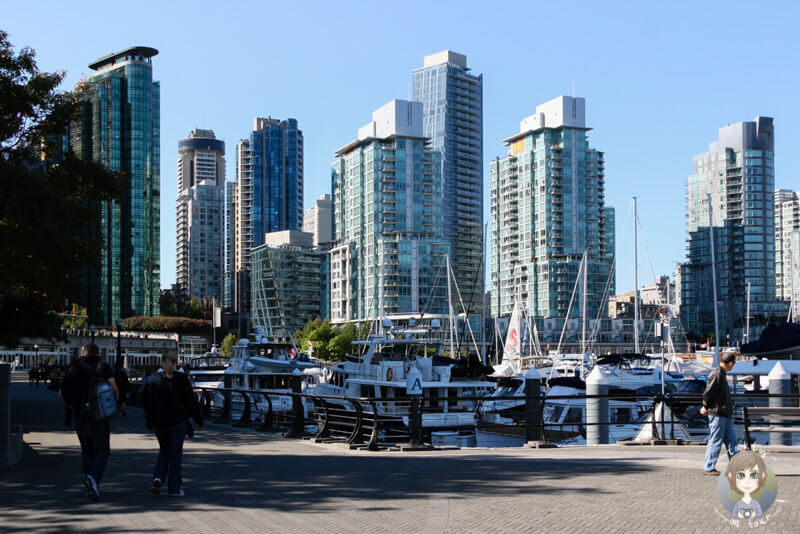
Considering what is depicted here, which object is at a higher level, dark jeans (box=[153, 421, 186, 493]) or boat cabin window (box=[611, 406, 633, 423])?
dark jeans (box=[153, 421, 186, 493])

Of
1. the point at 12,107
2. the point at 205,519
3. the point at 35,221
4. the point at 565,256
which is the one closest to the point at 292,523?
the point at 205,519

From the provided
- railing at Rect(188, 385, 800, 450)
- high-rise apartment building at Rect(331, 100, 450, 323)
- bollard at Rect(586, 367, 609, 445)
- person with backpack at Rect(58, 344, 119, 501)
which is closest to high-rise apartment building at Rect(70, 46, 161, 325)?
high-rise apartment building at Rect(331, 100, 450, 323)

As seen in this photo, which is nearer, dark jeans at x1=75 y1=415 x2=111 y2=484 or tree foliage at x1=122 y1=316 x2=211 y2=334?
dark jeans at x1=75 y1=415 x2=111 y2=484

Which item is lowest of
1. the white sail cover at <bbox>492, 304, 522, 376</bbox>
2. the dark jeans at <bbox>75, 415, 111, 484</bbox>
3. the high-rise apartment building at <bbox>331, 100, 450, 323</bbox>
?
the white sail cover at <bbox>492, 304, 522, 376</bbox>

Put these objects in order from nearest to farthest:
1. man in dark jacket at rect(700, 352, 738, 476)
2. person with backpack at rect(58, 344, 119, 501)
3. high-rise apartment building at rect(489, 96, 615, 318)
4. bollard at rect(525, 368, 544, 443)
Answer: person with backpack at rect(58, 344, 119, 501), man in dark jacket at rect(700, 352, 738, 476), bollard at rect(525, 368, 544, 443), high-rise apartment building at rect(489, 96, 615, 318)

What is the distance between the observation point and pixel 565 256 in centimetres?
18762

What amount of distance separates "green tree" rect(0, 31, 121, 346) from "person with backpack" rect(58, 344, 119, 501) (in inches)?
218

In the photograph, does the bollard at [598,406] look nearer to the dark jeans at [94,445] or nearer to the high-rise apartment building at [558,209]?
the dark jeans at [94,445]

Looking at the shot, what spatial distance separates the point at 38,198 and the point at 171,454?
722 centimetres

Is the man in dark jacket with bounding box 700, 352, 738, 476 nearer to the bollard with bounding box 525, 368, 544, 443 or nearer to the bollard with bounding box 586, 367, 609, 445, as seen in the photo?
the bollard with bounding box 525, 368, 544, 443

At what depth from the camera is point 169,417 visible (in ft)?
39.0

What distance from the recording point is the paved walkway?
398 inches

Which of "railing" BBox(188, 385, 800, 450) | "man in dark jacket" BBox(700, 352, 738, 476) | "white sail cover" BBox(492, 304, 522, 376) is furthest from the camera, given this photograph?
"white sail cover" BBox(492, 304, 522, 376)

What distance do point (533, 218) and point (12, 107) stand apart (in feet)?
589
